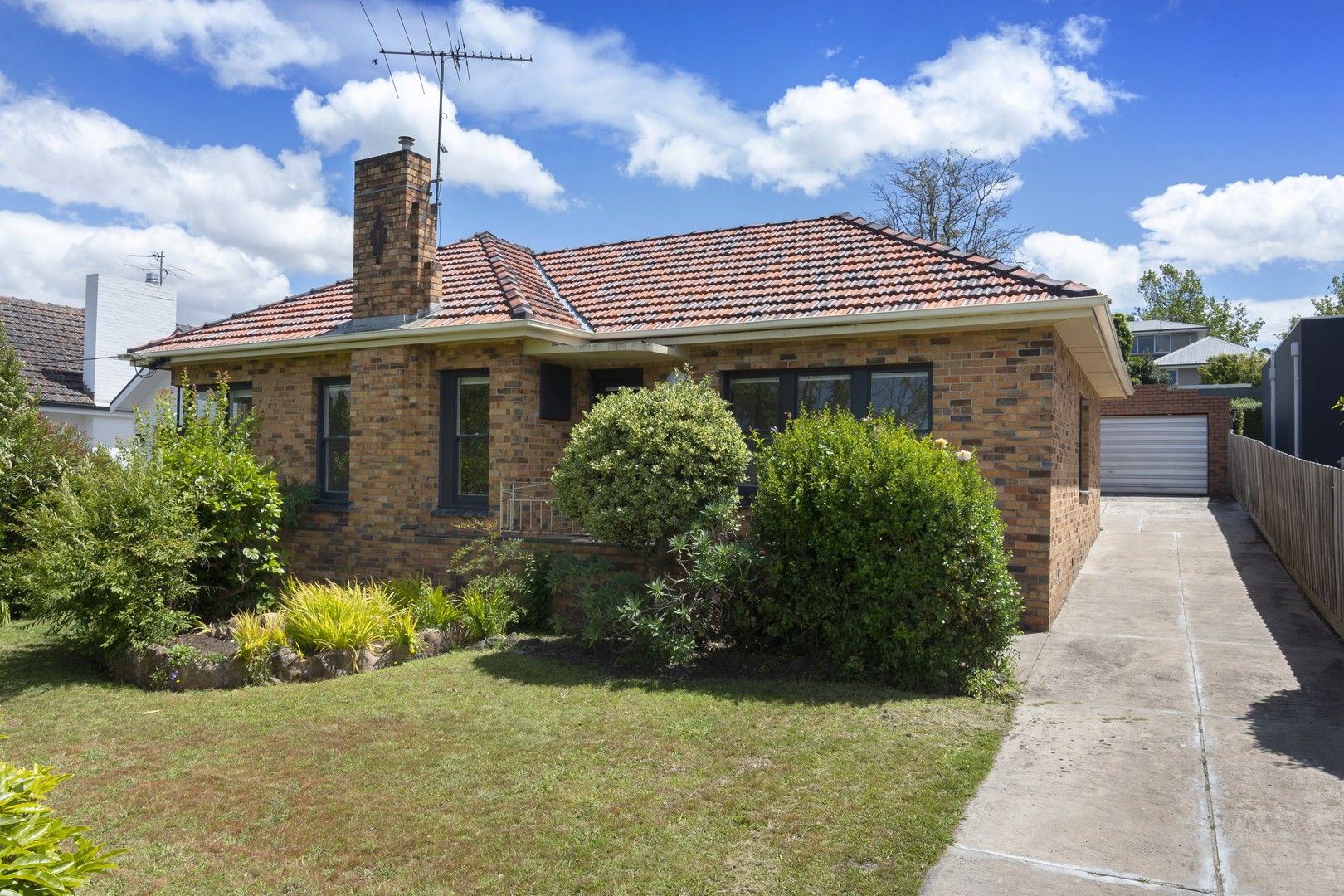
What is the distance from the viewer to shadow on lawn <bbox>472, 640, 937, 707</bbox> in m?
6.76

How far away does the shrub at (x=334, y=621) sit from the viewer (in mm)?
8055

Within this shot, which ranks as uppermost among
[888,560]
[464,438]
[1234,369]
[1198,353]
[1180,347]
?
[1180,347]

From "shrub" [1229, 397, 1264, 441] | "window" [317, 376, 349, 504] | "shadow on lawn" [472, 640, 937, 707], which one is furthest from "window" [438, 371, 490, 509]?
"shrub" [1229, 397, 1264, 441]

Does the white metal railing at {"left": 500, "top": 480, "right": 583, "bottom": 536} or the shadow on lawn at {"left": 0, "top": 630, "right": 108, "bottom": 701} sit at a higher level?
the white metal railing at {"left": 500, "top": 480, "right": 583, "bottom": 536}

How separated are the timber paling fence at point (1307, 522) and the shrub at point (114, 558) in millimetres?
10747

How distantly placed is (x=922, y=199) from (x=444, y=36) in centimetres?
2156

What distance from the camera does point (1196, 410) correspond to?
22.8 metres

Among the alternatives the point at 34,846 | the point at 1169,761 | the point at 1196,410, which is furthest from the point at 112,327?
the point at 1196,410

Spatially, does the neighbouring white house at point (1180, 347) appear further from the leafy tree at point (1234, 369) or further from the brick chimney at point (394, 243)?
the brick chimney at point (394, 243)

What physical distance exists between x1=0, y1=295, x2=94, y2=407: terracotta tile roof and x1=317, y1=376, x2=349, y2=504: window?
39.0 feet

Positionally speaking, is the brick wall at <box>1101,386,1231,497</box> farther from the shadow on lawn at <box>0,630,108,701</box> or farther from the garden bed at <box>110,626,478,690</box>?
the shadow on lawn at <box>0,630,108,701</box>

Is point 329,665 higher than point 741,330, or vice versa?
point 741,330

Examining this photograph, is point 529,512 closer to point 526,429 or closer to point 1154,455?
point 526,429

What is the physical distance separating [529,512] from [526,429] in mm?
1006
